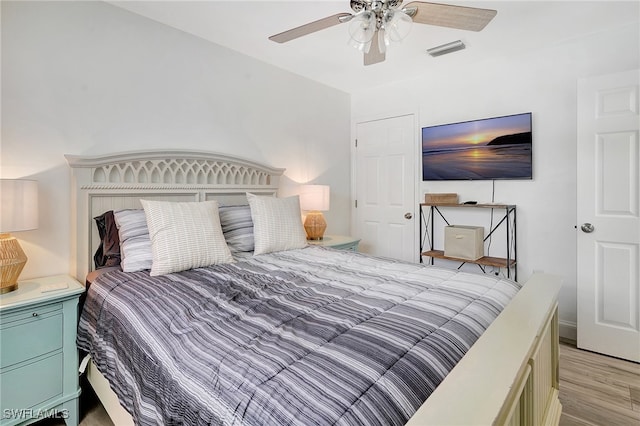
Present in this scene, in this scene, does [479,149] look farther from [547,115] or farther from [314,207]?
[314,207]

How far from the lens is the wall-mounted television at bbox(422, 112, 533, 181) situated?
9.87 ft

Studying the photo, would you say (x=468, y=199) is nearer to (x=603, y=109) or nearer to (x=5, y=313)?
(x=603, y=109)

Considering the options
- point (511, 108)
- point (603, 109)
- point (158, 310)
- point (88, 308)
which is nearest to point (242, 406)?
point (158, 310)

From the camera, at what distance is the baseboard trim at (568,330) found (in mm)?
2789

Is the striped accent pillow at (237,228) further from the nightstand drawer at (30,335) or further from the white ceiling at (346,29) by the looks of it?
the white ceiling at (346,29)

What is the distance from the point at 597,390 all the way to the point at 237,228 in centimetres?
261

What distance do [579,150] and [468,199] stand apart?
0.99 m

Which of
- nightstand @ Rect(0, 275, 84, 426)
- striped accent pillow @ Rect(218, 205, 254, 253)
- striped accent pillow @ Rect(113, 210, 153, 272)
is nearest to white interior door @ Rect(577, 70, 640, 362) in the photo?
striped accent pillow @ Rect(218, 205, 254, 253)

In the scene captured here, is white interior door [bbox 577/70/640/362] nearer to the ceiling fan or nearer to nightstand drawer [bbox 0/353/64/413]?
the ceiling fan

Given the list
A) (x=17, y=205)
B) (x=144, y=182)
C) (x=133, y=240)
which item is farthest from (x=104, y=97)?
(x=133, y=240)

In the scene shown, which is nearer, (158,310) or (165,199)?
(158,310)

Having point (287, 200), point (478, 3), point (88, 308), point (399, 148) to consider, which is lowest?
point (88, 308)

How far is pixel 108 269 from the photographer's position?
1947mm

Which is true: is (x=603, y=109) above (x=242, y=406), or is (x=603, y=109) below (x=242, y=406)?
above
